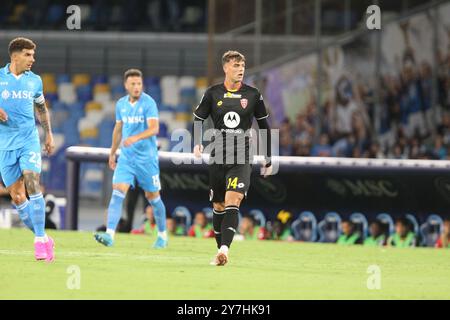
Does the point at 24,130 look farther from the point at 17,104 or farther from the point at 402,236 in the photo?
the point at 402,236

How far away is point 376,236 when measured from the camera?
17.2 metres

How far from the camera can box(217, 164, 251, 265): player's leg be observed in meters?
11.8

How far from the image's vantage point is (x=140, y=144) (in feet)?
48.5

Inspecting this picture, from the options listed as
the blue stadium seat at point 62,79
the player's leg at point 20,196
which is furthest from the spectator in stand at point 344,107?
the blue stadium seat at point 62,79

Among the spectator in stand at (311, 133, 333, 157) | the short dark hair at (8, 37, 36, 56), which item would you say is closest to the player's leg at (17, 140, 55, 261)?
the short dark hair at (8, 37, 36, 56)

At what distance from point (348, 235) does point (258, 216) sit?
1421 mm

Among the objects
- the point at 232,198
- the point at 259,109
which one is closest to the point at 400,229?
the point at 259,109

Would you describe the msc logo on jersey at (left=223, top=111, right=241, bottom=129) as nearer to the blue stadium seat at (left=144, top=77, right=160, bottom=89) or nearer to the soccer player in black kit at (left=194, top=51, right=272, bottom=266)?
the soccer player in black kit at (left=194, top=51, right=272, bottom=266)

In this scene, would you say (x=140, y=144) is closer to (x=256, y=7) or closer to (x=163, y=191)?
→ (x=163, y=191)

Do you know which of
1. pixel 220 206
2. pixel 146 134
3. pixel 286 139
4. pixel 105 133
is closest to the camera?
pixel 220 206

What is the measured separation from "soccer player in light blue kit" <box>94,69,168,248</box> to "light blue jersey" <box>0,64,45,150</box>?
270cm

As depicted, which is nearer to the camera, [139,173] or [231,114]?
[231,114]

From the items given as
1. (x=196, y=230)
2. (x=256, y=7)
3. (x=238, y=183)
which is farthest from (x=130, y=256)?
(x=256, y=7)
